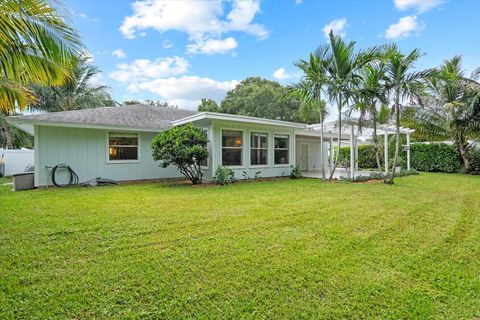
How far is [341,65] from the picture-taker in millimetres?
10055

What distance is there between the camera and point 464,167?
49.8ft

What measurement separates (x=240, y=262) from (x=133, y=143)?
31.8ft

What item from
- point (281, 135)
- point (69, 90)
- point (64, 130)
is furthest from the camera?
point (69, 90)

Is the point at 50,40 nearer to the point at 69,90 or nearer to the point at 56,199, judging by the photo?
the point at 56,199

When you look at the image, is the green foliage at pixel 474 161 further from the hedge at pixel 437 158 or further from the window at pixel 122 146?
A: the window at pixel 122 146

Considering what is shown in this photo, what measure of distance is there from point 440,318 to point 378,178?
35.5 feet

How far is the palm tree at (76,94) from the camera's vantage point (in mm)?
18875

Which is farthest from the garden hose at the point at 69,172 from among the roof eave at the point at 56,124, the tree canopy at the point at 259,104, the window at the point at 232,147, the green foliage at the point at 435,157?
the tree canopy at the point at 259,104

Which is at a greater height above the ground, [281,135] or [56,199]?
[281,135]

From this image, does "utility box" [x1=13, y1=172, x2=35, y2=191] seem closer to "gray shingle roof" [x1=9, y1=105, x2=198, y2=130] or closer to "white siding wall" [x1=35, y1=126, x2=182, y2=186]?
"white siding wall" [x1=35, y1=126, x2=182, y2=186]

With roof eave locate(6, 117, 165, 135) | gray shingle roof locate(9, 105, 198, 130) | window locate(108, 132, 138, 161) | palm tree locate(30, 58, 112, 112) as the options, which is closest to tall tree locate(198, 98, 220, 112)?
palm tree locate(30, 58, 112, 112)

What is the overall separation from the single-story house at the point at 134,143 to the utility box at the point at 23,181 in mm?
239

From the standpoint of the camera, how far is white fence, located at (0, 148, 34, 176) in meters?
15.2

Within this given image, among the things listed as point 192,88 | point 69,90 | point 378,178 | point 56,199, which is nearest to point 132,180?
point 56,199
